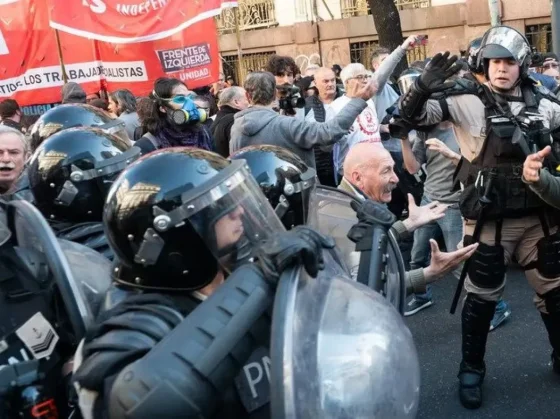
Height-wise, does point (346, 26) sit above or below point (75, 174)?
above

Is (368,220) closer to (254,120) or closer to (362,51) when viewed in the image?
(254,120)

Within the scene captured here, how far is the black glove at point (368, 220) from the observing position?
7.25 ft

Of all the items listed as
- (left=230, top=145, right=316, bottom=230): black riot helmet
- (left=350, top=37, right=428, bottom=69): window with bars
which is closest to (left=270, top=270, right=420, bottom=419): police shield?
(left=230, top=145, right=316, bottom=230): black riot helmet

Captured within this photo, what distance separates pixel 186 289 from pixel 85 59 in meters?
5.66

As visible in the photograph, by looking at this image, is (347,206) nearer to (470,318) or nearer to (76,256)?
(76,256)

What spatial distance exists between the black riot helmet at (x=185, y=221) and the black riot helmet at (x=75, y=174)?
1.06m

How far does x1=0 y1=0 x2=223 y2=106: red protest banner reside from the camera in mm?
6512

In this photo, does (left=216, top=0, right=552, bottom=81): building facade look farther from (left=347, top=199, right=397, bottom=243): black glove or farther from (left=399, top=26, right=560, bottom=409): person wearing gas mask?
(left=347, top=199, right=397, bottom=243): black glove

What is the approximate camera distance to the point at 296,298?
4.18 feet

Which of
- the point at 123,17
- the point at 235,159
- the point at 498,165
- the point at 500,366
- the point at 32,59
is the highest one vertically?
the point at 123,17

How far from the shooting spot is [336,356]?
4.19ft

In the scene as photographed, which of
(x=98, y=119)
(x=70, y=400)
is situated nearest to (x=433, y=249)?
(x=70, y=400)

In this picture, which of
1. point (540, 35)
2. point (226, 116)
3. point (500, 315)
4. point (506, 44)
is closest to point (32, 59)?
point (226, 116)

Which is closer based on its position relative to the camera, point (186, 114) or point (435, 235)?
point (186, 114)
